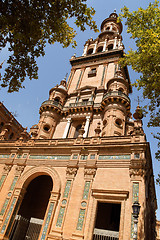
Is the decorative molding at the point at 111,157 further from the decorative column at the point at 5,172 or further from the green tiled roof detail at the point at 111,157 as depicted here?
the decorative column at the point at 5,172

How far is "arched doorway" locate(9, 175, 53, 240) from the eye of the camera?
15035mm

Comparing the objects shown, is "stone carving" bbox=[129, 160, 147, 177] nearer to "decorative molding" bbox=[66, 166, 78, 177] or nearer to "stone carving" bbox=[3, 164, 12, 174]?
"decorative molding" bbox=[66, 166, 78, 177]

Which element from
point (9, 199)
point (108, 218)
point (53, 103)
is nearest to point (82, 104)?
point (53, 103)

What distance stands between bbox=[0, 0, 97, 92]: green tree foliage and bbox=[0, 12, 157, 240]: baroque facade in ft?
27.5

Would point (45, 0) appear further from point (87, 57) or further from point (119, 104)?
point (87, 57)

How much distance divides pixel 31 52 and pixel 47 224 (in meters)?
11.5

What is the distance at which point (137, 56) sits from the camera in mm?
13734

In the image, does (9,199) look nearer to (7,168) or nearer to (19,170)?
(19,170)

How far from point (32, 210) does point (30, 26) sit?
53.9 feet

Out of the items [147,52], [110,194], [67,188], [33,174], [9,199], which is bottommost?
[9,199]

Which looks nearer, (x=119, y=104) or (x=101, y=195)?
(x=101, y=195)

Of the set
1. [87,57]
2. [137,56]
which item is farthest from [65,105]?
[137,56]

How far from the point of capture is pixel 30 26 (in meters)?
9.77

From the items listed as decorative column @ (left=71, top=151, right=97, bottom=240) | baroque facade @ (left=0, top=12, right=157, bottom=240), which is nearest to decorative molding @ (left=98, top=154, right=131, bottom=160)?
baroque facade @ (left=0, top=12, right=157, bottom=240)
